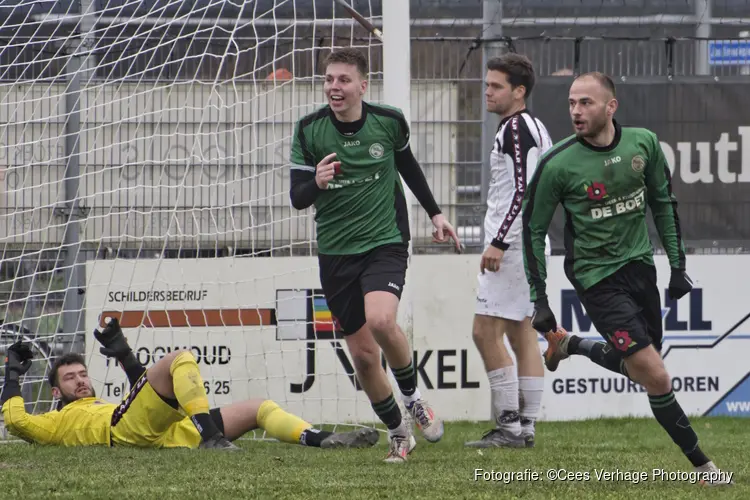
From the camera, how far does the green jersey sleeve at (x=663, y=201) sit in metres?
5.56

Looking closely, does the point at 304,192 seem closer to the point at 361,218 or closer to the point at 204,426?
the point at 361,218

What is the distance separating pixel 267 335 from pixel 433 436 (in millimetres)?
3008

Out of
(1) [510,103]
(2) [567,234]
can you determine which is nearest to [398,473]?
(2) [567,234]

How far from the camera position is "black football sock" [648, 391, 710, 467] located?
17.3 feet

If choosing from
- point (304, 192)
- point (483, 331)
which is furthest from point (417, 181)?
point (483, 331)

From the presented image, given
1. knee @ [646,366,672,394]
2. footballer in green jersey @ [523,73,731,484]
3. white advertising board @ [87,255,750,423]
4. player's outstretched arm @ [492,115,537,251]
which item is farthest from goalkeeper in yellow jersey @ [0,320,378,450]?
knee @ [646,366,672,394]

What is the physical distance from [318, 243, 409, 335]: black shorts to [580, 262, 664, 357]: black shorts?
45.2 inches

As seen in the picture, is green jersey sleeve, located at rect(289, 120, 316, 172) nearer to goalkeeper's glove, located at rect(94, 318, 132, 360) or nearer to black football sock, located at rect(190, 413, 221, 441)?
black football sock, located at rect(190, 413, 221, 441)

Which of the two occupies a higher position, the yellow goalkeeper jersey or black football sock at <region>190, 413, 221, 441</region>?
black football sock at <region>190, 413, 221, 441</region>

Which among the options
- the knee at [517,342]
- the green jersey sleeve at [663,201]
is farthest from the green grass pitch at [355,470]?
the green jersey sleeve at [663,201]

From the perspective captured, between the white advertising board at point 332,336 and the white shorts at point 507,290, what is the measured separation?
7.08 ft

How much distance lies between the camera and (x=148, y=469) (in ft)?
18.9

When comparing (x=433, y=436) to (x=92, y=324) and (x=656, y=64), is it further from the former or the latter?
(x=656, y=64)

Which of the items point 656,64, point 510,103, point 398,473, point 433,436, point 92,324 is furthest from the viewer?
point 656,64
